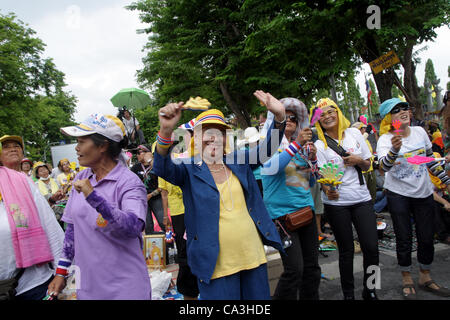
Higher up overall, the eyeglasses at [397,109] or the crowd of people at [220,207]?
the eyeglasses at [397,109]

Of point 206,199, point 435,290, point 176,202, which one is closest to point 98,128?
point 206,199

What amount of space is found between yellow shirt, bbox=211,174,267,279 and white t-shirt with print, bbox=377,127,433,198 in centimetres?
209

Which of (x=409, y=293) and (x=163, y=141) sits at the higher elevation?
(x=163, y=141)

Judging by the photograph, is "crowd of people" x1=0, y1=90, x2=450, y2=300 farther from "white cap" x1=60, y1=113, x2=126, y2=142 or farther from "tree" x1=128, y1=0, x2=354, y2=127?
"tree" x1=128, y1=0, x2=354, y2=127

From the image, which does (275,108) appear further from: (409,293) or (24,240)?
(409,293)

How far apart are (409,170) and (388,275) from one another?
4.95ft

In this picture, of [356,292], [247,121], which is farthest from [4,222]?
[247,121]

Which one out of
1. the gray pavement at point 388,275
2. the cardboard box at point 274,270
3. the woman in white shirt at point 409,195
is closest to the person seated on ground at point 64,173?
the cardboard box at point 274,270

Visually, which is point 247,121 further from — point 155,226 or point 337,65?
point 155,226

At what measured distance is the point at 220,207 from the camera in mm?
2303

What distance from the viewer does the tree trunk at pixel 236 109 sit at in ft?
47.9

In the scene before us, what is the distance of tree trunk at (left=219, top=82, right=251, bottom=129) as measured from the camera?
47.9 ft

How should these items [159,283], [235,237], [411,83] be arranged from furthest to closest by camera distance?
1. [411,83]
2. [159,283]
3. [235,237]

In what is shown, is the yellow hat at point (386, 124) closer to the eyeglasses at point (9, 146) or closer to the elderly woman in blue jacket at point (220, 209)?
the elderly woman in blue jacket at point (220, 209)
